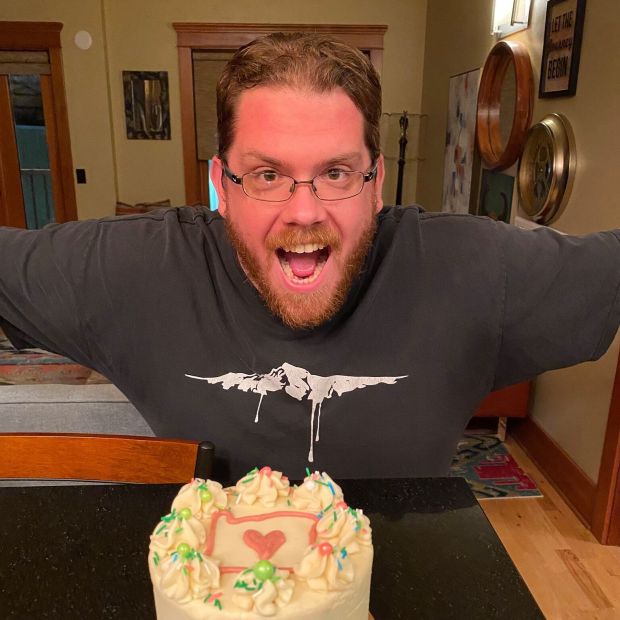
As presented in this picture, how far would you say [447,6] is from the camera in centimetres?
441

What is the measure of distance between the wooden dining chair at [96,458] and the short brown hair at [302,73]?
602 millimetres

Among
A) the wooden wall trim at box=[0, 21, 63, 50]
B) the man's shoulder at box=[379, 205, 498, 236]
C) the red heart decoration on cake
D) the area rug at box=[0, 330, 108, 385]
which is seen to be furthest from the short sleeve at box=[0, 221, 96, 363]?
the wooden wall trim at box=[0, 21, 63, 50]

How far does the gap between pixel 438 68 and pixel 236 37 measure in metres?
1.80

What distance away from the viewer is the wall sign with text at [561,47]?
7.88 feet

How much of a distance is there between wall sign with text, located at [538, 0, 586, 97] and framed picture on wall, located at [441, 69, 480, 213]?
3.05ft

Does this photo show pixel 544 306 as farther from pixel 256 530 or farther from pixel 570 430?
pixel 570 430

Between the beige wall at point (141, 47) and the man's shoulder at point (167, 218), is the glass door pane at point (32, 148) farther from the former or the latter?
the man's shoulder at point (167, 218)

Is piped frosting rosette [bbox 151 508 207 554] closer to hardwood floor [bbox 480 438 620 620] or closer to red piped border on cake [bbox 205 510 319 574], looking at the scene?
red piped border on cake [bbox 205 510 319 574]

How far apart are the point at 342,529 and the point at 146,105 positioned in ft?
17.5

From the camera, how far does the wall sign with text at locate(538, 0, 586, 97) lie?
94.6 inches

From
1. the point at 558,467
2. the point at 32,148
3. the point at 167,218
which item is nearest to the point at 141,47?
the point at 32,148

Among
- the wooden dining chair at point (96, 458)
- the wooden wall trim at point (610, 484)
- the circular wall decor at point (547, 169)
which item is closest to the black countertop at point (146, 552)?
the wooden dining chair at point (96, 458)

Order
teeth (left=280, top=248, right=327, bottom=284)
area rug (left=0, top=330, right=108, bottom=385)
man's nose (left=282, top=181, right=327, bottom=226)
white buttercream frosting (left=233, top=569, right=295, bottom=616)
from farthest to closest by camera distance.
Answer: area rug (left=0, top=330, right=108, bottom=385) → teeth (left=280, top=248, right=327, bottom=284) → man's nose (left=282, top=181, right=327, bottom=226) → white buttercream frosting (left=233, top=569, right=295, bottom=616)

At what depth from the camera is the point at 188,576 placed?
23.0 inches
